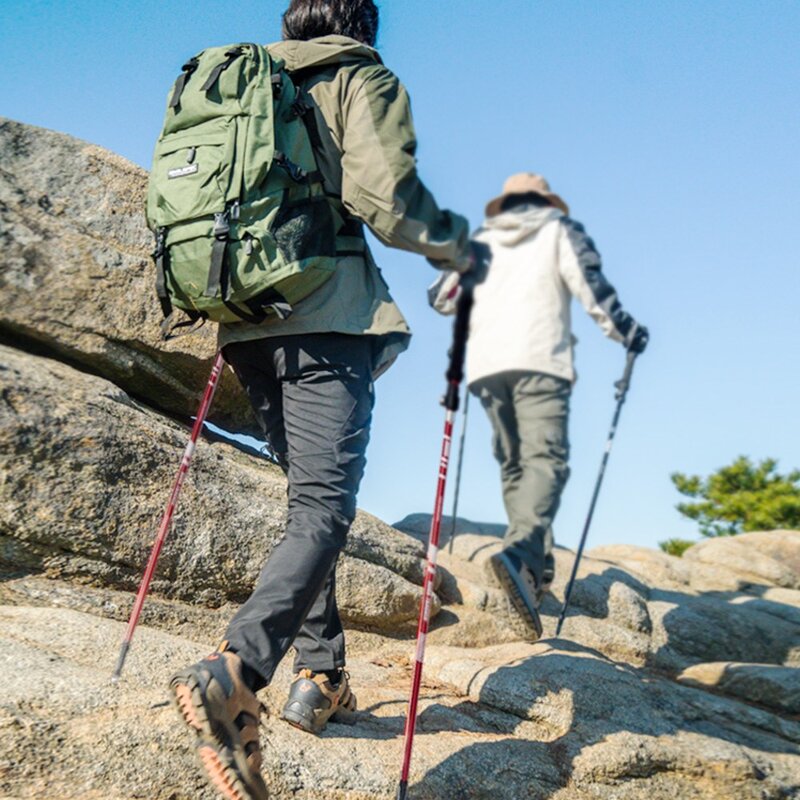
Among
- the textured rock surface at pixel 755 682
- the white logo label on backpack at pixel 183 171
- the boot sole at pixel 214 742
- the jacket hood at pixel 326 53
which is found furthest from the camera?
the textured rock surface at pixel 755 682

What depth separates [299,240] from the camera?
165 inches

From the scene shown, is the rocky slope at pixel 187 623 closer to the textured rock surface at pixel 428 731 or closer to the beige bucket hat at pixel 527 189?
the textured rock surface at pixel 428 731

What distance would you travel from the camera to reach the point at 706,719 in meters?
7.11

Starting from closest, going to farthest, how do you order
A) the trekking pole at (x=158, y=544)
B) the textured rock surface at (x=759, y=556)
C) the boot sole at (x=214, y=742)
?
the boot sole at (x=214, y=742)
the trekking pole at (x=158, y=544)
the textured rock surface at (x=759, y=556)

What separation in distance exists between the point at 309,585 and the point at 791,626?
384 inches

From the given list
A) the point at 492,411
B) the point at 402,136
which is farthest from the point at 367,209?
the point at 492,411

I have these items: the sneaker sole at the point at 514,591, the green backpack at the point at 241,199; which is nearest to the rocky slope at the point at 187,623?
the sneaker sole at the point at 514,591

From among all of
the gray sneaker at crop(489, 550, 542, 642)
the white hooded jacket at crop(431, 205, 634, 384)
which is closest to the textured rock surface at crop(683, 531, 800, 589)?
the gray sneaker at crop(489, 550, 542, 642)

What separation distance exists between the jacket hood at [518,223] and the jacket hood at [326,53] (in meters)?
1.32

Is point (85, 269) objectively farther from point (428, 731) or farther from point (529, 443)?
point (529, 443)

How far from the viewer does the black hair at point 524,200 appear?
3719 mm

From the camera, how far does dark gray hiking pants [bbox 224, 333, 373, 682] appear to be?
391 cm

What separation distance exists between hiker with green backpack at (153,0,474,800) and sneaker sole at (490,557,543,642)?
30.9 inches

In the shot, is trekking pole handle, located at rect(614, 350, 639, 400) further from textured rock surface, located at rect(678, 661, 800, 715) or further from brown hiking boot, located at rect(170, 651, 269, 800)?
textured rock surface, located at rect(678, 661, 800, 715)
